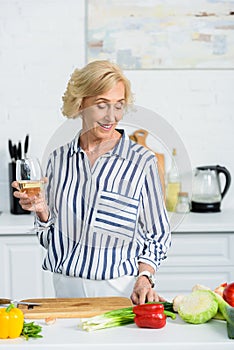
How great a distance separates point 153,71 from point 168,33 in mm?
218

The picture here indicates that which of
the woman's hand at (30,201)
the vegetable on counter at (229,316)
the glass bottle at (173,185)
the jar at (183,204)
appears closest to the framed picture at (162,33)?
the glass bottle at (173,185)

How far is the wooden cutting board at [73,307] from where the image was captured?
78.5 inches

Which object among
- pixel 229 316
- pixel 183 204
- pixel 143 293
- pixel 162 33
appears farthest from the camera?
pixel 162 33

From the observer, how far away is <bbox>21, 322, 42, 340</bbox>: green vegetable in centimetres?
182

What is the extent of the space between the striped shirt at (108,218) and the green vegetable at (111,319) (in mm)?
361

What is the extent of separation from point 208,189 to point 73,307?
184 centimetres

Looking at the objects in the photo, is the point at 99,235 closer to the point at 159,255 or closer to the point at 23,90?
the point at 159,255

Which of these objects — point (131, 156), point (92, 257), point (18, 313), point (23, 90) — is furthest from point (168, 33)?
point (18, 313)

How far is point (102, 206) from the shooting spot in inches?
92.1

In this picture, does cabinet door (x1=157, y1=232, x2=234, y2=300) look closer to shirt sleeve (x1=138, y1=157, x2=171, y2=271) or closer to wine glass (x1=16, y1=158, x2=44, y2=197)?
shirt sleeve (x1=138, y1=157, x2=171, y2=271)

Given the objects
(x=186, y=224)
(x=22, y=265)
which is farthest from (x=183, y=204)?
(x=22, y=265)

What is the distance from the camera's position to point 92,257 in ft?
7.51

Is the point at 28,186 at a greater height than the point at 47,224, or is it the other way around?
the point at 28,186

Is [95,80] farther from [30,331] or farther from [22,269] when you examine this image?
[22,269]
